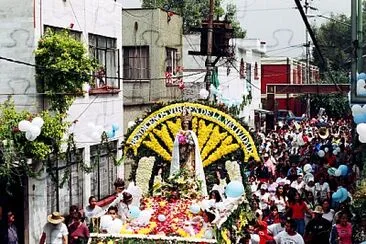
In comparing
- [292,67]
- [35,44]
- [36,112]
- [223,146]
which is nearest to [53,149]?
[36,112]

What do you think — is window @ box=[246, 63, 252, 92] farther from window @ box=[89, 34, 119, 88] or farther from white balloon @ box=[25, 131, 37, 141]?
white balloon @ box=[25, 131, 37, 141]

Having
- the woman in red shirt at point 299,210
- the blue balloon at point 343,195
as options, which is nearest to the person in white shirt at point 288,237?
the woman in red shirt at point 299,210

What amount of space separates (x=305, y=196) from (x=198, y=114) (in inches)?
161

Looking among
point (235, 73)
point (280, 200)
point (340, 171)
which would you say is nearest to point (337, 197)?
point (280, 200)

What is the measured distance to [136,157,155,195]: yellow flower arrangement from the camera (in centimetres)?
1423

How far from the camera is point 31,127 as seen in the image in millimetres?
14547

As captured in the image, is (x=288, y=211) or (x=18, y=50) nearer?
(x=288, y=211)

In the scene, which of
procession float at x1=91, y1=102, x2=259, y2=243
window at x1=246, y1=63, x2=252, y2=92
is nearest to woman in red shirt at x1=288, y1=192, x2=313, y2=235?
procession float at x1=91, y1=102, x2=259, y2=243

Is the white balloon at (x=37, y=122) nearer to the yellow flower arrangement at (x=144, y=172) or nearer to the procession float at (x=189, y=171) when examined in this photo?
the procession float at (x=189, y=171)

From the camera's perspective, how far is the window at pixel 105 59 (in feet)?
68.1

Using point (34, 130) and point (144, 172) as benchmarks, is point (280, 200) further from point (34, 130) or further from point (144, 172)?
point (34, 130)

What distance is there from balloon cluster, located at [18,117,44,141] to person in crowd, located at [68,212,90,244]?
183 centimetres

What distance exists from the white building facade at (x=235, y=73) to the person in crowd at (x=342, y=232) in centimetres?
1076

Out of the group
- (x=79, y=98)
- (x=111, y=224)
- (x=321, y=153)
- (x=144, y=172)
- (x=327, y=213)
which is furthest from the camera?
(x=321, y=153)
